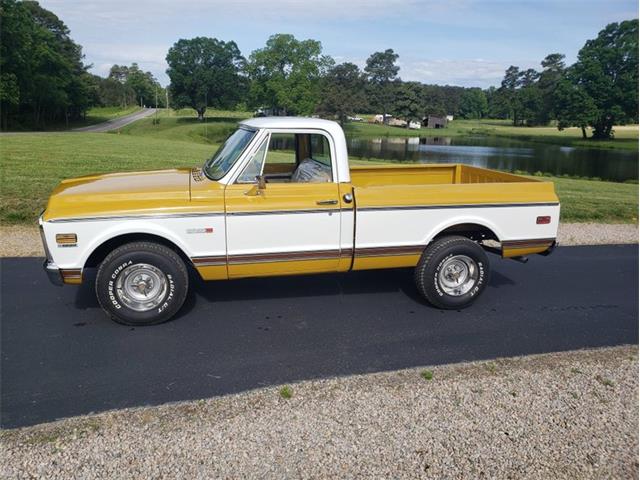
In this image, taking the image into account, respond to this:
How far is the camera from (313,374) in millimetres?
4430

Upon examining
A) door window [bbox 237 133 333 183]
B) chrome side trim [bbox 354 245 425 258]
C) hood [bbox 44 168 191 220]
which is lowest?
chrome side trim [bbox 354 245 425 258]

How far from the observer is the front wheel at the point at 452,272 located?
18.9 feet

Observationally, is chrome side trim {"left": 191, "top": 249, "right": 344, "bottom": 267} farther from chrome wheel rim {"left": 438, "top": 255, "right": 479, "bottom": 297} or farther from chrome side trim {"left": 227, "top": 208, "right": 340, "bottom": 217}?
chrome wheel rim {"left": 438, "top": 255, "right": 479, "bottom": 297}

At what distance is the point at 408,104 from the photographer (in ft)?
333

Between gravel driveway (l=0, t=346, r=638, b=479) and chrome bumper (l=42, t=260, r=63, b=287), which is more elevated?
chrome bumper (l=42, t=260, r=63, b=287)

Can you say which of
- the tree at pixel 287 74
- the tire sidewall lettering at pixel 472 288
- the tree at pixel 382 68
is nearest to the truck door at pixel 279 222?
the tire sidewall lettering at pixel 472 288

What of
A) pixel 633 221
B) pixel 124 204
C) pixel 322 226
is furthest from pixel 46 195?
pixel 633 221

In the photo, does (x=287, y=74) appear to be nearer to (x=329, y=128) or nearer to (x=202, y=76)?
(x=202, y=76)

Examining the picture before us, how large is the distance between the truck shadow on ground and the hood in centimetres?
124

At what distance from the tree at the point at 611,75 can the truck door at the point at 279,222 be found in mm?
76593

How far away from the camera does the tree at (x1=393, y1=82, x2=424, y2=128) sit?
3993 inches

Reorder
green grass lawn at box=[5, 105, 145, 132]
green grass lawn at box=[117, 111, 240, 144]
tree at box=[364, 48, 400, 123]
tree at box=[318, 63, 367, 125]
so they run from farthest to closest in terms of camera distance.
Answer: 1. tree at box=[364, 48, 400, 123]
2. tree at box=[318, 63, 367, 125]
3. green grass lawn at box=[5, 105, 145, 132]
4. green grass lawn at box=[117, 111, 240, 144]

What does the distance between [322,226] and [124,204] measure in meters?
1.93

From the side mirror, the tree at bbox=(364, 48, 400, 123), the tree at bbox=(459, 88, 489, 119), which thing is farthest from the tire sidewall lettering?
the tree at bbox=(459, 88, 489, 119)
